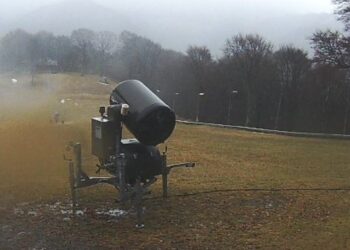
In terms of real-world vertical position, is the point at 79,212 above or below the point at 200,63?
below

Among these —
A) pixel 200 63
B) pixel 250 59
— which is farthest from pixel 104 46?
pixel 250 59

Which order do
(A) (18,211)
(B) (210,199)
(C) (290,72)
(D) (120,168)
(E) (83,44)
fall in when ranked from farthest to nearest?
(E) (83,44), (C) (290,72), (B) (210,199), (A) (18,211), (D) (120,168)

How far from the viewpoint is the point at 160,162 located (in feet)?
27.3

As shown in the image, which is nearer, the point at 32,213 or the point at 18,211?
the point at 32,213

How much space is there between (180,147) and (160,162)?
7269 mm

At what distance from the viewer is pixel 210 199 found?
349 inches

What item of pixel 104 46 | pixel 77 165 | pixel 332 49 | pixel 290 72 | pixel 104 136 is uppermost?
pixel 104 46

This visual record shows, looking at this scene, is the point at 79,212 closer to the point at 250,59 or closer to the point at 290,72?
the point at 290,72

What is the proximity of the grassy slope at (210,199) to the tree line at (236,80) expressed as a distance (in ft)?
53.7

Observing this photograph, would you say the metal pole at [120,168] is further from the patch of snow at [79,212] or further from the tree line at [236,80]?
the tree line at [236,80]

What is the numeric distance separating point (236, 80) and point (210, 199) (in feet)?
138

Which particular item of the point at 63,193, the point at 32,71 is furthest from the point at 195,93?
the point at 63,193

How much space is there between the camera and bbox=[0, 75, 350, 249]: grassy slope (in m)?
6.88

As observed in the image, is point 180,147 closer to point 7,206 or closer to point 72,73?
point 7,206
